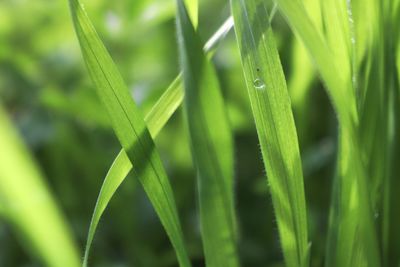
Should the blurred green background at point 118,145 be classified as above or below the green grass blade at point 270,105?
below

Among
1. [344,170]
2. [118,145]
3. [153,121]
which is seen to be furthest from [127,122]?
[118,145]

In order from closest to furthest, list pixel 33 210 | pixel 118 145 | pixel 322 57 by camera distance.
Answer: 1. pixel 322 57
2. pixel 33 210
3. pixel 118 145

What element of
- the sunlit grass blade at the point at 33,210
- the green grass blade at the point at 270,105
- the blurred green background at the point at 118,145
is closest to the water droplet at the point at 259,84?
the green grass blade at the point at 270,105

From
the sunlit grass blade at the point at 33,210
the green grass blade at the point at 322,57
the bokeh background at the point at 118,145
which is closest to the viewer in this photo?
the green grass blade at the point at 322,57

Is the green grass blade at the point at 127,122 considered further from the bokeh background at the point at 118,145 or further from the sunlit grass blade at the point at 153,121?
the bokeh background at the point at 118,145

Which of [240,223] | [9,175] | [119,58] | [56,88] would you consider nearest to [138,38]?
[119,58]

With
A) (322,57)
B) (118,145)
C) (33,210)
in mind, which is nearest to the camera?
(322,57)

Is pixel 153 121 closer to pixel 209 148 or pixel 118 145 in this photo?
pixel 209 148
